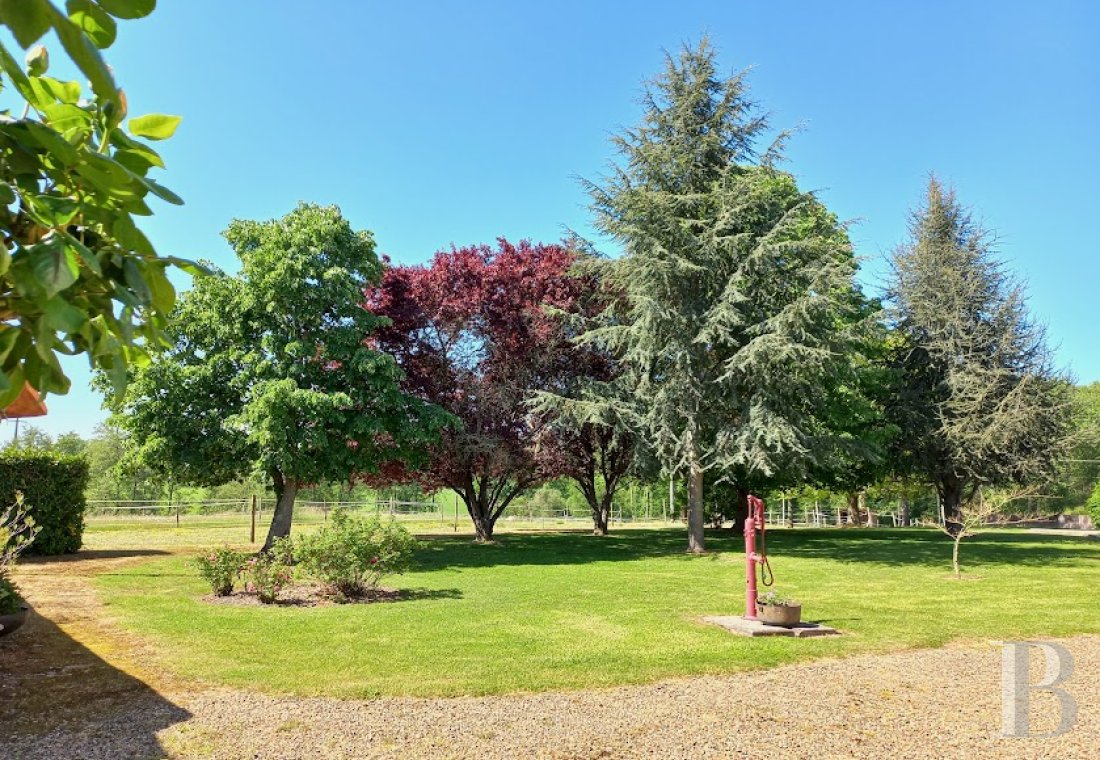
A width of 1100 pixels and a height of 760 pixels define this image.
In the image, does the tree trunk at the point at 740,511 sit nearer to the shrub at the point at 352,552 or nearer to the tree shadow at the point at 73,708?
the shrub at the point at 352,552

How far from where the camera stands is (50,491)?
14.8m

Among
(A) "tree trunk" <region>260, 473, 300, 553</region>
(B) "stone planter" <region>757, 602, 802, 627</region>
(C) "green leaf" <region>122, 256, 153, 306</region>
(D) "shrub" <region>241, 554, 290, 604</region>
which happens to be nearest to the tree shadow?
(D) "shrub" <region>241, 554, 290, 604</region>

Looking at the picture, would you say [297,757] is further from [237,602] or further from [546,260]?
[546,260]

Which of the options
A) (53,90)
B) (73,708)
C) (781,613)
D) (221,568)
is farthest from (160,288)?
(221,568)

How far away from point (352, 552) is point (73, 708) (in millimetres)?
4763

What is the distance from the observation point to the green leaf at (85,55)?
69cm

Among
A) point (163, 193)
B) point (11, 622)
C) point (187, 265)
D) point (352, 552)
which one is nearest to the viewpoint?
point (163, 193)

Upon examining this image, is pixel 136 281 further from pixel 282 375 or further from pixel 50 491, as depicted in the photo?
pixel 50 491

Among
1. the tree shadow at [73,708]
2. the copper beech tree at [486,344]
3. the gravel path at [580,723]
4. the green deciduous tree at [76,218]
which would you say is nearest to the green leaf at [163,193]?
the green deciduous tree at [76,218]

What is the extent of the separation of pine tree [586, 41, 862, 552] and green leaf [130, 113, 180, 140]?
16.0 meters

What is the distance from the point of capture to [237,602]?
30.4 feet

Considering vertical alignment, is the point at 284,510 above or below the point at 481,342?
below

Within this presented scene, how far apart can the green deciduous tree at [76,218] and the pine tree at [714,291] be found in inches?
631

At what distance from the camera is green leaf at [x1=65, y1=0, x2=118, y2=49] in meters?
0.80
